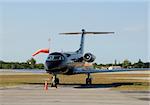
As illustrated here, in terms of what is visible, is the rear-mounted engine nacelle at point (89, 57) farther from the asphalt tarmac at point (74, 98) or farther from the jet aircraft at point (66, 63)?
the asphalt tarmac at point (74, 98)

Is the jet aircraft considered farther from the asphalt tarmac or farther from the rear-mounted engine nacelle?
the asphalt tarmac

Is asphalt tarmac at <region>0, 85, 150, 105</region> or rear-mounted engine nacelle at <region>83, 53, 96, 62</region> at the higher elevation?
rear-mounted engine nacelle at <region>83, 53, 96, 62</region>

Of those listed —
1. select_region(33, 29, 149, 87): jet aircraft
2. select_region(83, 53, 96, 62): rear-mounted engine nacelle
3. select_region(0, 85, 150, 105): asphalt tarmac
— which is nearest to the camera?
select_region(0, 85, 150, 105): asphalt tarmac

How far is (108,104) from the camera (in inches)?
737

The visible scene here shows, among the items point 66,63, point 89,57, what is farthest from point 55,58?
point 89,57

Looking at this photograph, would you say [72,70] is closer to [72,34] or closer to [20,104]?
[72,34]

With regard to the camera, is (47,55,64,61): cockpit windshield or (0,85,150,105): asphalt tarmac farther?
(47,55,64,61): cockpit windshield

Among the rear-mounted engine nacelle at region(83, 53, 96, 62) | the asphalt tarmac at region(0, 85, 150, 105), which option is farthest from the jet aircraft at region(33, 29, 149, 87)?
the asphalt tarmac at region(0, 85, 150, 105)

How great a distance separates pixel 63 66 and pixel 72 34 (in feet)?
40.7

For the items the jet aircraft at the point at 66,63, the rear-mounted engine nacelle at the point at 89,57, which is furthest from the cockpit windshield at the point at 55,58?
the rear-mounted engine nacelle at the point at 89,57

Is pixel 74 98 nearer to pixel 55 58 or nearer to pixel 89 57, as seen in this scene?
pixel 55 58

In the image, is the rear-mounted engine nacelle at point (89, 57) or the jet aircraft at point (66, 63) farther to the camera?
the rear-mounted engine nacelle at point (89, 57)

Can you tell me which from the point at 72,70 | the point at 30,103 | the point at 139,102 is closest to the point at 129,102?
the point at 139,102

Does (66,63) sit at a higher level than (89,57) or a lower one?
lower
